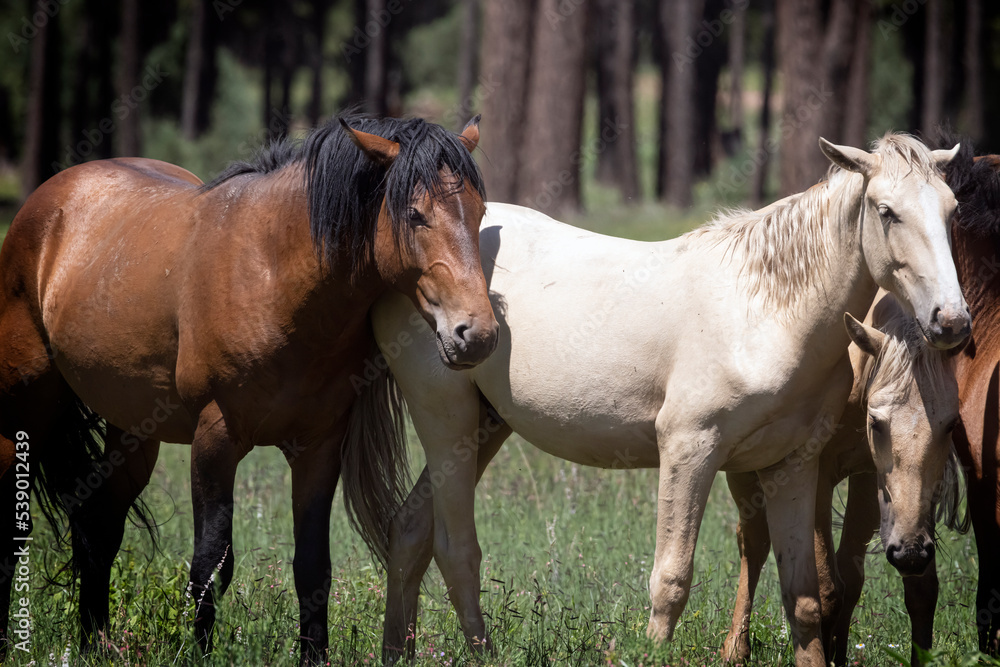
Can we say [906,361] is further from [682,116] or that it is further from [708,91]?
[708,91]

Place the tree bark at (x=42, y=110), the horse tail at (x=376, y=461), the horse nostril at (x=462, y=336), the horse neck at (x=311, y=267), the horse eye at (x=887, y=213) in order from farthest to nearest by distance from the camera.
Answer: the tree bark at (x=42, y=110) → the horse tail at (x=376, y=461) → the horse neck at (x=311, y=267) → the horse nostril at (x=462, y=336) → the horse eye at (x=887, y=213)

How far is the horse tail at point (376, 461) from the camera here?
4.30 metres

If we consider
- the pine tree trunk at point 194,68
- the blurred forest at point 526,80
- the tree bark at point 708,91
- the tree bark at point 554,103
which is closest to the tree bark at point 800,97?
the blurred forest at point 526,80

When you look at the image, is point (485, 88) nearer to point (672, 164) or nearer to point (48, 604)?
point (48, 604)

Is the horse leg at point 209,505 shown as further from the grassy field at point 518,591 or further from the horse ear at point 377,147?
the horse ear at point 377,147

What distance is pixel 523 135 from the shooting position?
13.0 meters

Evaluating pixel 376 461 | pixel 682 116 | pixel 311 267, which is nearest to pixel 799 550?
pixel 376 461

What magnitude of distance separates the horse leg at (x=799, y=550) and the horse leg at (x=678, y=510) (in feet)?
1.50

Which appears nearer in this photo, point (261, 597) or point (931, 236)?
point (931, 236)

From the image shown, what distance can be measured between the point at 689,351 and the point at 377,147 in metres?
1.45

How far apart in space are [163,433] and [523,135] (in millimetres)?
9521

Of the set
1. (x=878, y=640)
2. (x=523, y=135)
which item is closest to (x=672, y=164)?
(x=523, y=135)

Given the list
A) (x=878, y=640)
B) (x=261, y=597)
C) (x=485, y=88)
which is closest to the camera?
(x=878, y=640)

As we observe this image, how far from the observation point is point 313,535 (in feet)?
13.2
